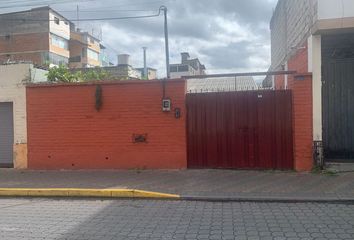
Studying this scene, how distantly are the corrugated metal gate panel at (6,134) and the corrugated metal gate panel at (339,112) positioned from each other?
29.2ft

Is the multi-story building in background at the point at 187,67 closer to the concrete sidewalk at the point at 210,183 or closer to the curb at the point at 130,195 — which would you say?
the concrete sidewalk at the point at 210,183

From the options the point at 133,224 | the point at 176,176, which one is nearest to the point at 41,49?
the point at 176,176

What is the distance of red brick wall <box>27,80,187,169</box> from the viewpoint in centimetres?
1162

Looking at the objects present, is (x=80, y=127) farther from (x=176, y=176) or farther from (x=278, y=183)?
(x=278, y=183)

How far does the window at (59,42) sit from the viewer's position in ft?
184

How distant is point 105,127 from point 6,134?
3.18 metres

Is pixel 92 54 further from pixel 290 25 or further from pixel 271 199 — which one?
pixel 271 199

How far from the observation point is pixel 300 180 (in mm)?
9695

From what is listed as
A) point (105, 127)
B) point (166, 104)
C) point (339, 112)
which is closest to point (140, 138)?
point (105, 127)

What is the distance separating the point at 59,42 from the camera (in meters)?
58.2

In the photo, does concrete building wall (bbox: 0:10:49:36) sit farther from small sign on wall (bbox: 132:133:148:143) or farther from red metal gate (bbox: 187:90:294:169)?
red metal gate (bbox: 187:90:294:169)

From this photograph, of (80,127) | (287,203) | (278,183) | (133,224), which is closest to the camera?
(133,224)

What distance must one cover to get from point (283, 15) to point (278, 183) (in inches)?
301

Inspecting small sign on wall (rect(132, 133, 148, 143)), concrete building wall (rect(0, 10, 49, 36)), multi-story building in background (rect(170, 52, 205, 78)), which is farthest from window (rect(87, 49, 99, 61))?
small sign on wall (rect(132, 133, 148, 143))
